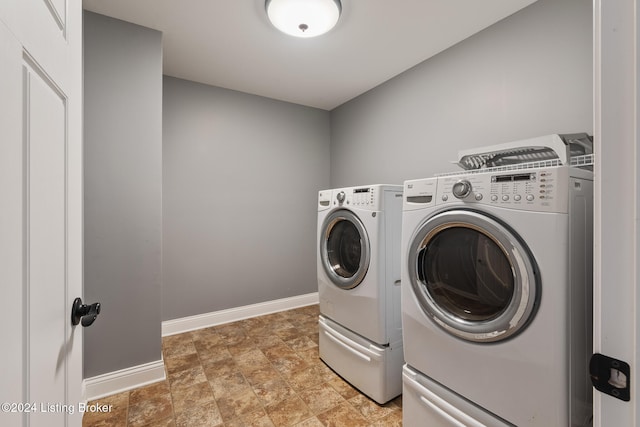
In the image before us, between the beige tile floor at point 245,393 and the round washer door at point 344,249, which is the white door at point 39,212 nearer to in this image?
the beige tile floor at point 245,393

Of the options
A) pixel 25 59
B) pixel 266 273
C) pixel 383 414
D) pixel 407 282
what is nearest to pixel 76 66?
pixel 25 59

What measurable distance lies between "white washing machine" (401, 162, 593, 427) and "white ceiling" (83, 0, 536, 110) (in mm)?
1285

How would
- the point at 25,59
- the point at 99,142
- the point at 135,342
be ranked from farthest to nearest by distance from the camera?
the point at 135,342
the point at 99,142
the point at 25,59

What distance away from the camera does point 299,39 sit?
2037 millimetres

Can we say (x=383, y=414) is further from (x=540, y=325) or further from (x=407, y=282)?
Result: (x=540, y=325)

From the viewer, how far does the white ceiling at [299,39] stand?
170 centimetres

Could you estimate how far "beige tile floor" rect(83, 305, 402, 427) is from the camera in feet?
5.05

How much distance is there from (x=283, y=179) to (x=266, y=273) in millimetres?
1107

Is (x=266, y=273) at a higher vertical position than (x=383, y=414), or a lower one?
higher

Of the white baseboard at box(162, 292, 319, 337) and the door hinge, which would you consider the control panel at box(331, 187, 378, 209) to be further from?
the white baseboard at box(162, 292, 319, 337)

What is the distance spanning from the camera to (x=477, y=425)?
107 cm

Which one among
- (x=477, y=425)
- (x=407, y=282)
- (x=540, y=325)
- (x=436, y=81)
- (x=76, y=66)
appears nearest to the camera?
(x=76, y=66)

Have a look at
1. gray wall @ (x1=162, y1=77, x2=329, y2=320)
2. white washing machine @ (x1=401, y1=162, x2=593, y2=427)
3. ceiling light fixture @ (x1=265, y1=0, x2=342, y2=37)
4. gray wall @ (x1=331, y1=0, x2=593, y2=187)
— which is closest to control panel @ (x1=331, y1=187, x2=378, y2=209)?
white washing machine @ (x1=401, y1=162, x2=593, y2=427)

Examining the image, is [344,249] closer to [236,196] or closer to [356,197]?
[356,197]
